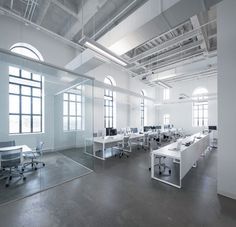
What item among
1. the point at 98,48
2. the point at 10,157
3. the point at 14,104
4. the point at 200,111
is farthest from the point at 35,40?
the point at 200,111

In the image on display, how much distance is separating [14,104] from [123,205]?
418 centimetres

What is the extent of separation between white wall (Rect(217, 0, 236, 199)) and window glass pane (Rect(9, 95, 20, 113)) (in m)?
5.42

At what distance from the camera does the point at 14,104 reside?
4016mm

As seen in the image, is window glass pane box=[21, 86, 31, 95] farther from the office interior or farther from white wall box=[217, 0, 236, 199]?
white wall box=[217, 0, 236, 199]

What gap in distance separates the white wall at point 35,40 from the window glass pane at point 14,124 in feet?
8.89

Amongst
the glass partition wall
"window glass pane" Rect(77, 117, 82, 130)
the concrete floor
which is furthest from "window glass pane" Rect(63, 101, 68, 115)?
the concrete floor

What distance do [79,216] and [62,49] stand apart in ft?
22.2

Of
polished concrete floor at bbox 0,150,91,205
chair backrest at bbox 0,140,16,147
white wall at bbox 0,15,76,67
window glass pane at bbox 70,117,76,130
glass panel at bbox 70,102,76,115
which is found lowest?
polished concrete floor at bbox 0,150,91,205

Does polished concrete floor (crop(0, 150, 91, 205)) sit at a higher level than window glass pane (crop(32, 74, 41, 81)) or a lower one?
lower

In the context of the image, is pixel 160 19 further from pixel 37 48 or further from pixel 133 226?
pixel 37 48

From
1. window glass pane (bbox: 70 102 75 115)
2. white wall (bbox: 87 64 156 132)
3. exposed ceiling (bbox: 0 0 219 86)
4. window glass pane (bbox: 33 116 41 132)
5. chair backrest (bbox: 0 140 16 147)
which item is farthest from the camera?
white wall (bbox: 87 64 156 132)

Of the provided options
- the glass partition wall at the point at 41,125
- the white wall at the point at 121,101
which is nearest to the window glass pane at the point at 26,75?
the glass partition wall at the point at 41,125

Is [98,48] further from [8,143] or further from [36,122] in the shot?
[8,143]

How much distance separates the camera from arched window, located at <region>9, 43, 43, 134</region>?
408 centimetres
